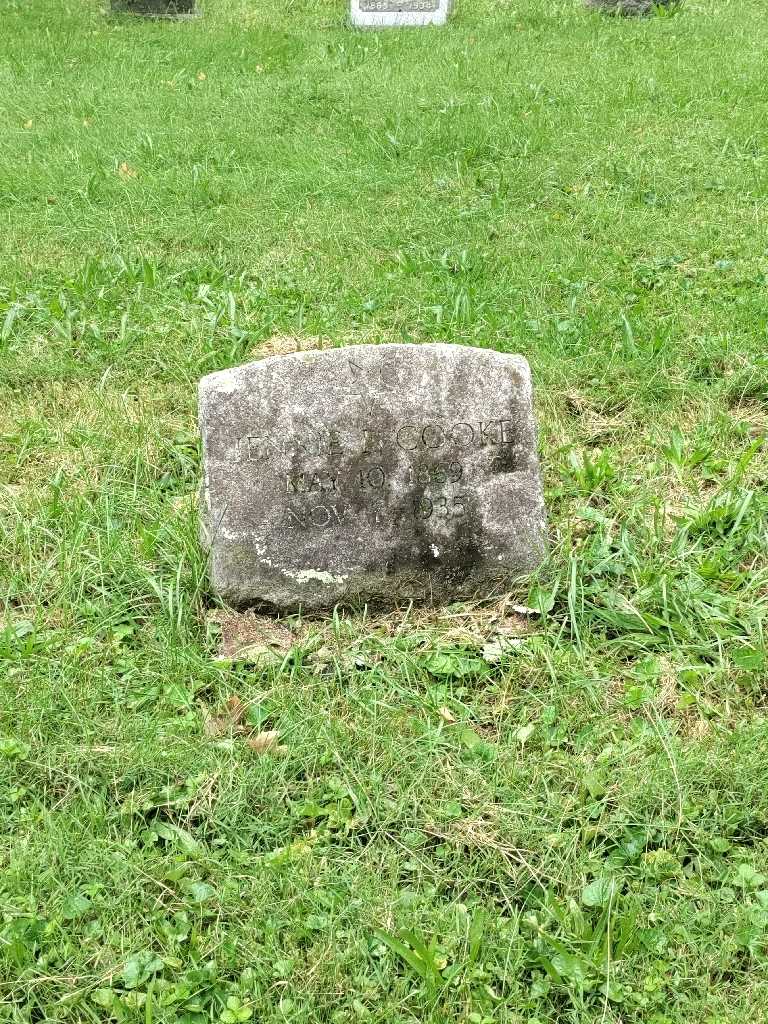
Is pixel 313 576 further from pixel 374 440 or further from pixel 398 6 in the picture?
pixel 398 6

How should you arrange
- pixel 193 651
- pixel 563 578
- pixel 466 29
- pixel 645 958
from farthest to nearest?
pixel 466 29
pixel 563 578
pixel 193 651
pixel 645 958

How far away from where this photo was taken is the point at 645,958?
2.19 metres

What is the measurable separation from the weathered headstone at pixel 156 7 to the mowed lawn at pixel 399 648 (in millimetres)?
4787

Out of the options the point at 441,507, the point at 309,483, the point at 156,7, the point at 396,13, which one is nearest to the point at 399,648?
the point at 441,507

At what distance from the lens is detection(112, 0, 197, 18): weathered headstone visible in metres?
10.3

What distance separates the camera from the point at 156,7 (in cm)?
1033

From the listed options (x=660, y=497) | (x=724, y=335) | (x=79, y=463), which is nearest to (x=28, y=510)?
(x=79, y=463)

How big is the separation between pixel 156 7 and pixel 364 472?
924 cm

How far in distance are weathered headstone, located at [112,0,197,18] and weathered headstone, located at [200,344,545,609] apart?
8.87 meters

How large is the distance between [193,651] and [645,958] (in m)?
1.54

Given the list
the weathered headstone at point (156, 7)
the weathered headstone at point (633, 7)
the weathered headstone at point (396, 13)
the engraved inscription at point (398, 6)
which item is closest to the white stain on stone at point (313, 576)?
the weathered headstone at point (396, 13)

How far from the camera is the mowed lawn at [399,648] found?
2197mm

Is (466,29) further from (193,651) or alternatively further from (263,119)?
(193,651)

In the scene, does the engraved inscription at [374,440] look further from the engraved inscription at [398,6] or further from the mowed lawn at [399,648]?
the engraved inscription at [398,6]
